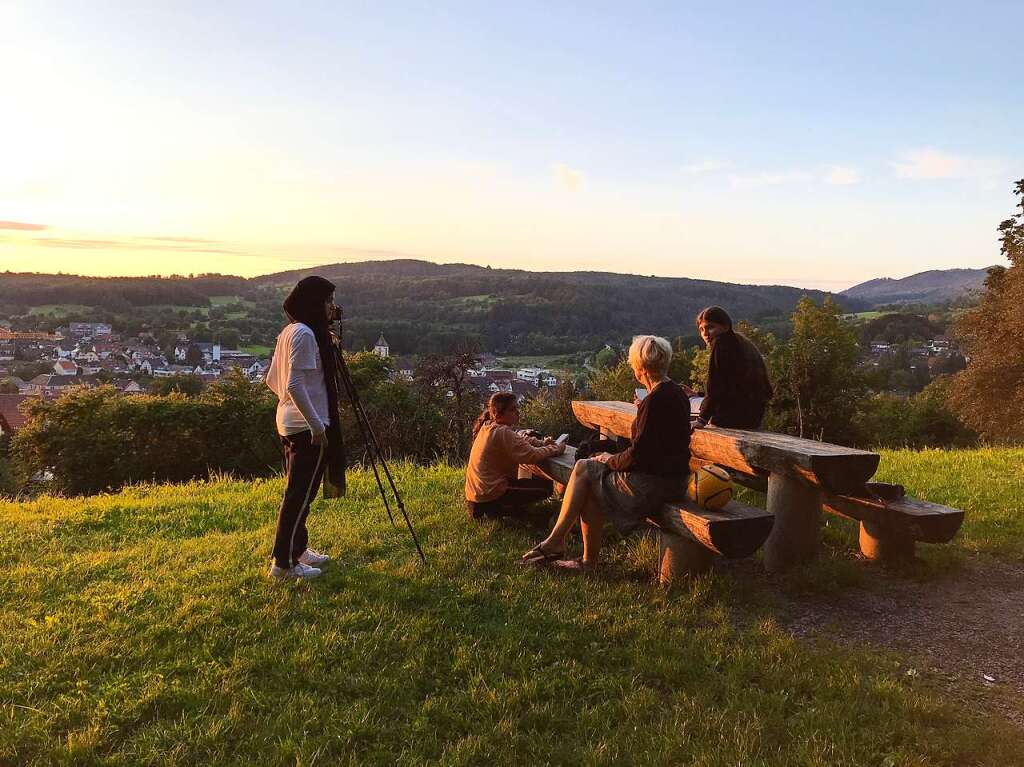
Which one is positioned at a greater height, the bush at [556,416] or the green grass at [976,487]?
the green grass at [976,487]

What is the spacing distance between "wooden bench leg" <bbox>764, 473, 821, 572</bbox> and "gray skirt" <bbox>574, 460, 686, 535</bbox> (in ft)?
2.84

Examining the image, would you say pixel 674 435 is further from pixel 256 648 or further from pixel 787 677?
pixel 256 648

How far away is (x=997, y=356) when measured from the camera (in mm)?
22062

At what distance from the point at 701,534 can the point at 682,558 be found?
56 centimetres

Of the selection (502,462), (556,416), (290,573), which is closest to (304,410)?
(290,573)

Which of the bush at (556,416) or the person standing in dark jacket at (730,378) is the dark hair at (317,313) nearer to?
the person standing in dark jacket at (730,378)

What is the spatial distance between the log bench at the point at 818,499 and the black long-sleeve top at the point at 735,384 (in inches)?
14.4

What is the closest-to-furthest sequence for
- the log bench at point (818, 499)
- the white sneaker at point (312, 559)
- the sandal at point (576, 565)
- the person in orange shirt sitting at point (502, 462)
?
the log bench at point (818, 499)
the sandal at point (576, 565)
the white sneaker at point (312, 559)
the person in orange shirt sitting at point (502, 462)

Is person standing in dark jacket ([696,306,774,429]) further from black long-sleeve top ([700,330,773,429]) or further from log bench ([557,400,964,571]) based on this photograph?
log bench ([557,400,964,571])

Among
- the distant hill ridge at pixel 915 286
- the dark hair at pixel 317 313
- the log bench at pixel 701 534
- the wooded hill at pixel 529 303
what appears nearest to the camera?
the log bench at pixel 701 534

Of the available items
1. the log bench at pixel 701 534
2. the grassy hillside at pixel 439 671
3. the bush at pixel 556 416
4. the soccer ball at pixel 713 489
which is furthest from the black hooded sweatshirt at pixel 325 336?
the bush at pixel 556 416

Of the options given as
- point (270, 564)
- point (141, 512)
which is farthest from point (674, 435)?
point (141, 512)

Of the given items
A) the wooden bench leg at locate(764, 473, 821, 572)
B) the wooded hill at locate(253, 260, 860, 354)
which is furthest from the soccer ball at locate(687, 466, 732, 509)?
the wooded hill at locate(253, 260, 860, 354)

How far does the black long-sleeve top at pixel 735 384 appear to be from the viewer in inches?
231
